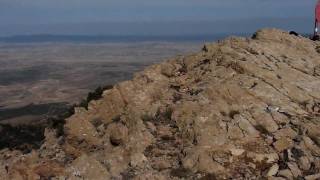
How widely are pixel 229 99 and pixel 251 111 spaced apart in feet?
3.16

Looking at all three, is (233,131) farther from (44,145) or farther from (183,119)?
(44,145)

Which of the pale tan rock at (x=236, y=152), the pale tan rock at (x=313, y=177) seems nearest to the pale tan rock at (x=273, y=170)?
the pale tan rock at (x=313, y=177)

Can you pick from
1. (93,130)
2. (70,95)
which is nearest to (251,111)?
(93,130)

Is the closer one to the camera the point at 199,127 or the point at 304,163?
the point at 304,163

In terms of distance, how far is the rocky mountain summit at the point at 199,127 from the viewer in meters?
17.9

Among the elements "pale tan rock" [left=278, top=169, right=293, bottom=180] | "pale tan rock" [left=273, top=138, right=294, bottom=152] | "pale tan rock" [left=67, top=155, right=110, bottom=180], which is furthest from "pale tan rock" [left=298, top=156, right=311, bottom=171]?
"pale tan rock" [left=67, top=155, right=110, bottom=180]

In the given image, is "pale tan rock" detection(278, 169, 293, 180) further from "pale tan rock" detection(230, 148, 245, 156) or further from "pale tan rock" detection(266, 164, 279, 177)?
"pale tan rock" detection(230, 148, 245, 156)

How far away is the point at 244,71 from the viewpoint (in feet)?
71.4

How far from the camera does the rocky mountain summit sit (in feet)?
58.7

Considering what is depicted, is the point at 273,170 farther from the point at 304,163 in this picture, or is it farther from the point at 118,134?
the point at 118,134

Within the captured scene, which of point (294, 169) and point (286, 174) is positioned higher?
point (294, 169)

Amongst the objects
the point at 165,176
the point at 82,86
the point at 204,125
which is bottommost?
the point at 82,86

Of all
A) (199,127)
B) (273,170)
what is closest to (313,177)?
(273,170)

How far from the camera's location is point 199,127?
1906 cm
